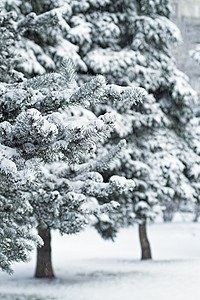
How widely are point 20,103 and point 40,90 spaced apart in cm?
22

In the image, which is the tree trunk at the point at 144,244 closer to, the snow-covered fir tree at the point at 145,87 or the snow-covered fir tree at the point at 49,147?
the snow-covered fir tree at the point at 145,87

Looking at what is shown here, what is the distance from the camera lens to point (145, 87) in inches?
454

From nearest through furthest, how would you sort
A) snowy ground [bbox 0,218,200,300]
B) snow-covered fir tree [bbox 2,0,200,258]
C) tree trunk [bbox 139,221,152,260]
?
1. snowy ground [bbox 0,218,200,300]
2. snow-covered fir tree [bbox 2,0,200,258]
3. tree trunk [bbox 139,221,152,260]

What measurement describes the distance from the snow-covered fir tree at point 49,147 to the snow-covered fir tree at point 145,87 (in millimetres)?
5496

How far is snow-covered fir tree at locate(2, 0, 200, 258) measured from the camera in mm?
10805

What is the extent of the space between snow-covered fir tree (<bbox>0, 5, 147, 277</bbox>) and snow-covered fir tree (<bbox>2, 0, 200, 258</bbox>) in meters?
5.50

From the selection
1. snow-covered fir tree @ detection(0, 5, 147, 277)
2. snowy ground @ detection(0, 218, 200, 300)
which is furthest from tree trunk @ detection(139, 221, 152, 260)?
snow-covered fir tree @ detection(0, 5, 147, 277)

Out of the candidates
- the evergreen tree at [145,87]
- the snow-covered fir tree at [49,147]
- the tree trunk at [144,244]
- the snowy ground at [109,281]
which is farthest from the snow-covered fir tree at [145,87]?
the snow-covered fir tree at [49,147]

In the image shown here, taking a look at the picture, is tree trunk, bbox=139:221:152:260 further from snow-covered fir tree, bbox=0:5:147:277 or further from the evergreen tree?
snow-covered fir tree, bbox=0:5:147:277

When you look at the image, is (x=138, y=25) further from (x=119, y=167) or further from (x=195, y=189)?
(x=195, y=189)

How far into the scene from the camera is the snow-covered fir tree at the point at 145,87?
10.8m

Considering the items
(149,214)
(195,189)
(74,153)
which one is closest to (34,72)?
(149,214)

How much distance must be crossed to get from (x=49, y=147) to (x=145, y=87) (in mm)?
9200

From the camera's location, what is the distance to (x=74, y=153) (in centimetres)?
280
